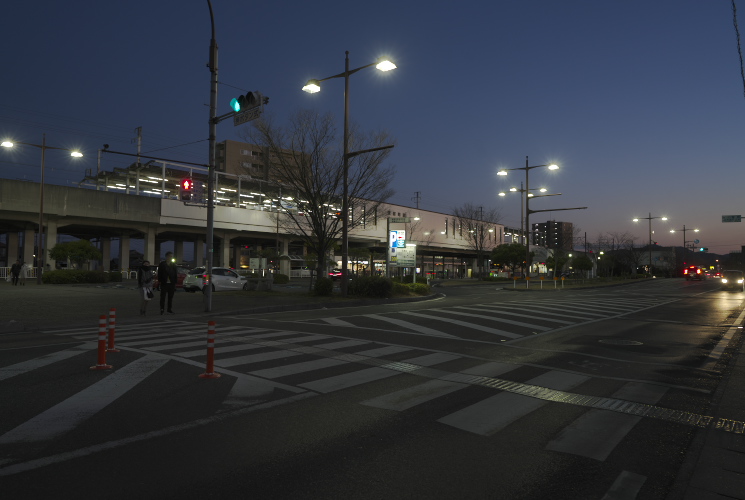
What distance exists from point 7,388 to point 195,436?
11.3 ft

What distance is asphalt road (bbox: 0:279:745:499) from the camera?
3850 mm

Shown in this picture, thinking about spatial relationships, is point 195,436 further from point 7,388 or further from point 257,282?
point 257,282

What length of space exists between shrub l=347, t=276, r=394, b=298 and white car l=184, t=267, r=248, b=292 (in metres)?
8.51

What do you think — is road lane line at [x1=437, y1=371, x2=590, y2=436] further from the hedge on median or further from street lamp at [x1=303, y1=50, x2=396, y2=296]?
the hedge on median

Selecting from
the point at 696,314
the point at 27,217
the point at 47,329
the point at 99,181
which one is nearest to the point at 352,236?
the point at 99,181

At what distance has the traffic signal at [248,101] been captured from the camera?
14.7m

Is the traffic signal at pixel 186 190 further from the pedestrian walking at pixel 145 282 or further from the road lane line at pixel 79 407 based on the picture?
the road lane line at pixel 79 407

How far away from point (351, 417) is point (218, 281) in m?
25.7

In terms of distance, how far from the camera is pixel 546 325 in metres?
14.7

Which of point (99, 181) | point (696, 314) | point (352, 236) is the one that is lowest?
point (696, 314)

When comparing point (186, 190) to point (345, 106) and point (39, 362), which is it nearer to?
point (345, 106)

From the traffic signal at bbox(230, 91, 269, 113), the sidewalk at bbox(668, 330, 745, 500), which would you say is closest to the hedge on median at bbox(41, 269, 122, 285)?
the traffic signal at bbox(230, 91, 269, 113)

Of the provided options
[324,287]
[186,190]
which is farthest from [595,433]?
Answer: [324,287]

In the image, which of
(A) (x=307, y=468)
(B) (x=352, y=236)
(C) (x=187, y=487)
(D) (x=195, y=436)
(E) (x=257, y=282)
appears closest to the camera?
(C) (x=187, y=487)
